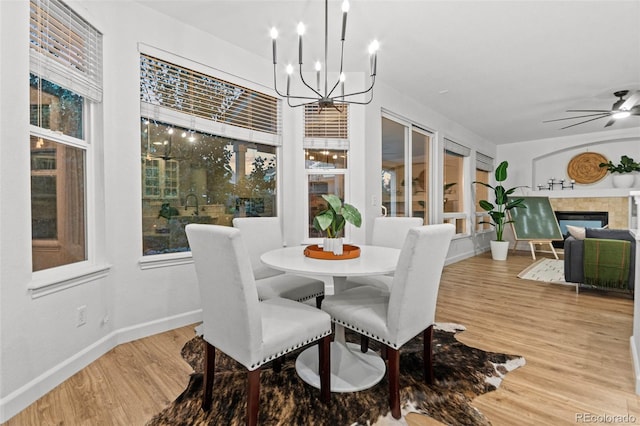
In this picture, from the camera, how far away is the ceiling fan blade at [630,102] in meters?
3.62

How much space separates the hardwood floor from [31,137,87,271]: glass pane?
765 millimetres

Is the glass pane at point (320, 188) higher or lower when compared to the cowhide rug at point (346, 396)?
higher

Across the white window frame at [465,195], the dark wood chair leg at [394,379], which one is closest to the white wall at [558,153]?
the white window frame at [465,195]

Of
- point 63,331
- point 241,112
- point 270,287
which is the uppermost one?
point 241,112

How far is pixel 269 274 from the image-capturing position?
2.50m

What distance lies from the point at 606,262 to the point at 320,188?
10.6ft

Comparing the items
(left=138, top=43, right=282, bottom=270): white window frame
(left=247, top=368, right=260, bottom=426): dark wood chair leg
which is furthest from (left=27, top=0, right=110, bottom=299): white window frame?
(left=247, top=368, right=260, bottom=426): dark wood chair leg

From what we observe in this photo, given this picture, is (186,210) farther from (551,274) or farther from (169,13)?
(551,274)

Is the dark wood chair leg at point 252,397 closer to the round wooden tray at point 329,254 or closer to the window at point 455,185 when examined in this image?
the round wooden tray at point 329,254

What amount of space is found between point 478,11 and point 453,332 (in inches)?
102

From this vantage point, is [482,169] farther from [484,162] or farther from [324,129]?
[324,129]

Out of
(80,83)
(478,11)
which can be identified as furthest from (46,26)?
(478,11)

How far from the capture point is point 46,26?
1827 millimetres

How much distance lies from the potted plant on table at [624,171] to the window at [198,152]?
6695mm
